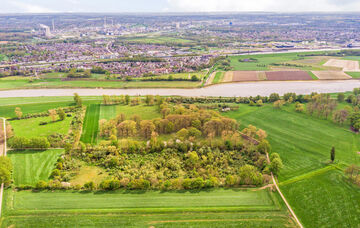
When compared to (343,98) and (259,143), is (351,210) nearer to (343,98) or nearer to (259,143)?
(259,143)

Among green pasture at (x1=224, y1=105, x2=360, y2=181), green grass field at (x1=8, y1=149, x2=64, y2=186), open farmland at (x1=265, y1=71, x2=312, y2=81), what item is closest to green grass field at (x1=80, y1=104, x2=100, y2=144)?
green grass field at (x1=8, y1=149, x2=64, y2=186)

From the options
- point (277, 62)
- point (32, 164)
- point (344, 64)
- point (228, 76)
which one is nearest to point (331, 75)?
point (344, 64)

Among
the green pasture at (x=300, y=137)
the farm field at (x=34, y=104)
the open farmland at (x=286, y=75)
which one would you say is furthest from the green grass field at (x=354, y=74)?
the farm field at (x=34, y=104)

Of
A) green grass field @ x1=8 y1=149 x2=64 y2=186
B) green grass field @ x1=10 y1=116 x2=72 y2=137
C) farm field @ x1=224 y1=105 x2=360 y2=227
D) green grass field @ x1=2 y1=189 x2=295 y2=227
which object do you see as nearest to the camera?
green grass field @ x1=2 y1=189 x2=295 y2=227

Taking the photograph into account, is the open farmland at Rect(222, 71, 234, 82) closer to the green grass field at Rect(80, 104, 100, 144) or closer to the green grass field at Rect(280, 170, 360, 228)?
the green grass field at Rect(80, 104, 100, 144)

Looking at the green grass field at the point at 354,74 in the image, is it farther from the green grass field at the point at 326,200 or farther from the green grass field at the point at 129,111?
the green grass field at the point at 129,111
